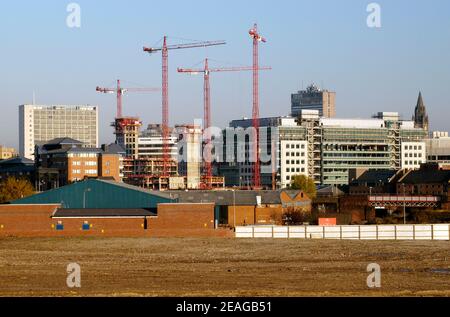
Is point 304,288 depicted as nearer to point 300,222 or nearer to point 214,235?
point 214,235

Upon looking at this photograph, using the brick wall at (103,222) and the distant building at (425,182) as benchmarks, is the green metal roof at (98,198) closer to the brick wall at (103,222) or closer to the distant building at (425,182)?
the brick wall at (103,222)

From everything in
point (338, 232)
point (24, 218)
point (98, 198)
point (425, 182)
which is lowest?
point (338, 232)

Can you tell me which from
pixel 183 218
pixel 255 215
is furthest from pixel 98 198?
pixel 255 215

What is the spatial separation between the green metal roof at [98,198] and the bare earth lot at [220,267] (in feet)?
42.8

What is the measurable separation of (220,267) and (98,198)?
4527cm

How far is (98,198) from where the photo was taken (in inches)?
4190

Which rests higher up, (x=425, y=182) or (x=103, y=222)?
(x=425, y=182)

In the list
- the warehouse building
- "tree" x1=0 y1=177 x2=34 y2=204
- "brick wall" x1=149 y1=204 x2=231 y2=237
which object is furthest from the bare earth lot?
"tree" x1=0 y1=177 x2=34 y2=204

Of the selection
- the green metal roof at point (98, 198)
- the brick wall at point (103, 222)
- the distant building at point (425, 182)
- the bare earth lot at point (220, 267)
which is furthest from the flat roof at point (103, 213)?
the distant building at point (425, 182)

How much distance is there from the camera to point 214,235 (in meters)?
95.1

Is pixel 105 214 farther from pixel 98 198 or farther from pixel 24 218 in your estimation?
pixel 24 218

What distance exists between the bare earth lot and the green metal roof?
42.8ft

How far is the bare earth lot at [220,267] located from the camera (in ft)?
162

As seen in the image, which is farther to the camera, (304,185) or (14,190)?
(304,185)
